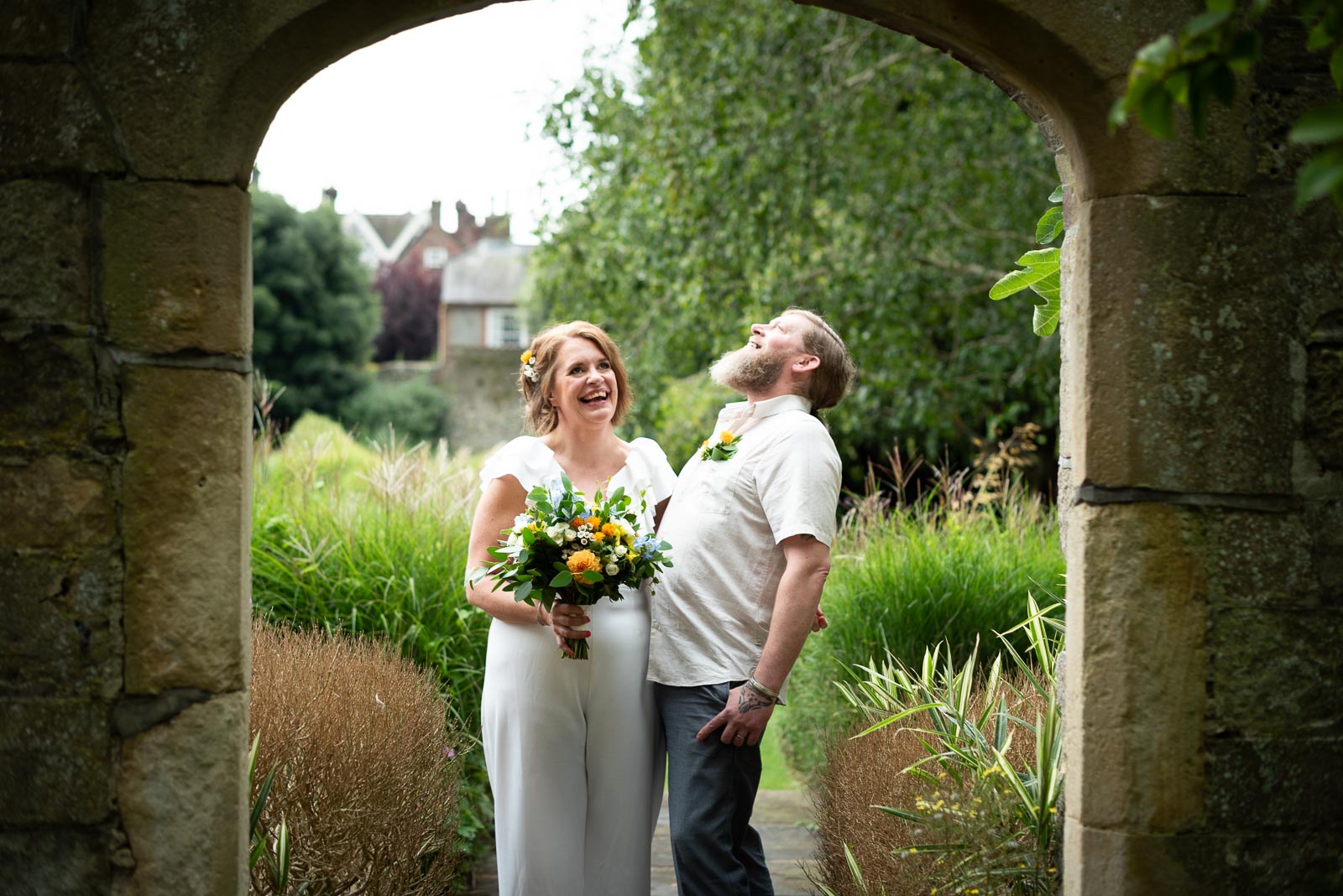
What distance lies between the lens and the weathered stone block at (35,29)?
2225mm

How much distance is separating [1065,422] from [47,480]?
83.6 inches

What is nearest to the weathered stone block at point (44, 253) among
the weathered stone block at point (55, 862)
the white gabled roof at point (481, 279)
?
the weathered stone block at point (55, 862)

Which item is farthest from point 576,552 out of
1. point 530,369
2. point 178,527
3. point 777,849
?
point 777,849

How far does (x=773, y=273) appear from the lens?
843cm

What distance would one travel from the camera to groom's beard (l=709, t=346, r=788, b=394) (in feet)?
10.5

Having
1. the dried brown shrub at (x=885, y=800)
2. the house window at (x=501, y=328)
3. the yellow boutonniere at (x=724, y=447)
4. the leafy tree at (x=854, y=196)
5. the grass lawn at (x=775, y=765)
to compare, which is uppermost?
the house window at (x=501, y=328)

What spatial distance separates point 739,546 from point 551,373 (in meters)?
0.83

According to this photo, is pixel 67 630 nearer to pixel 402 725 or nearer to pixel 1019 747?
pixel 402 725

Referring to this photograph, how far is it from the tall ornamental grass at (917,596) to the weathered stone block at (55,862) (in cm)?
310

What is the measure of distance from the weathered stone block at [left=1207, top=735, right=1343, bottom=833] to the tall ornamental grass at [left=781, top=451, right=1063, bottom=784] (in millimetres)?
2548

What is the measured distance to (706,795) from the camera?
2912 millimetres

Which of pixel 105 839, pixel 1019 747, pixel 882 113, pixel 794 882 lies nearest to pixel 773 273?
pixel 882 113

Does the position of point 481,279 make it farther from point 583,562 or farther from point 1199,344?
point 1199,344

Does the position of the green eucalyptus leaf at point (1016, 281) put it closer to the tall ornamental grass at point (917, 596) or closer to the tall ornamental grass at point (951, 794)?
the tall ornamental grass at point (951, 794)
